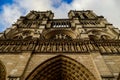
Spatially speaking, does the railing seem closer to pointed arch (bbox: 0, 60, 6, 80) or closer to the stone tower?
the stone tower

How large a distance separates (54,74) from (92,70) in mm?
3054

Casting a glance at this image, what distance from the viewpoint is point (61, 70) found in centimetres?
1324

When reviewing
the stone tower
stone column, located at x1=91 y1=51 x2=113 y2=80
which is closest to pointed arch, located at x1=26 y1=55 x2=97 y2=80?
the stone tower

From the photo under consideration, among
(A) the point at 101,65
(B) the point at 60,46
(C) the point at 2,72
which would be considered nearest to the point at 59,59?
(B) the point at 60,46

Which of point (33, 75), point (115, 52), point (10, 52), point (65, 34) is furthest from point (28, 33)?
point (115, 52)

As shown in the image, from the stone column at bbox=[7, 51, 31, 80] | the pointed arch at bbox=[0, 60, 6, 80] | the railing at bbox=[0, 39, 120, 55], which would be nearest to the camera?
the stone column at bbox=[7, 51, 31, 80]

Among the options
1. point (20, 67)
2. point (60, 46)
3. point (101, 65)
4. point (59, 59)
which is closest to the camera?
point (20, 67)

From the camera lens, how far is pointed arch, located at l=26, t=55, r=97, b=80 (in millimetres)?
12084

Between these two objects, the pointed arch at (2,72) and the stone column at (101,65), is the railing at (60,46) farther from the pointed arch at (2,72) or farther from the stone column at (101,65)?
the pointed arch at (2,72)

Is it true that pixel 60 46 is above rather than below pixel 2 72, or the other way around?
above

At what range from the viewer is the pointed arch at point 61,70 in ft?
39.6

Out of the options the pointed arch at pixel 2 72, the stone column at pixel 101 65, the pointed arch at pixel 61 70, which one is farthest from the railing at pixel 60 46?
the pointed arch at pixel 2 72

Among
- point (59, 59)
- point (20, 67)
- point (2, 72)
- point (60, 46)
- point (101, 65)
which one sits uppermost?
point (60, 46)

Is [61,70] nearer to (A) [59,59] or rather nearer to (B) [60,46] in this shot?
(A) [59,59]
